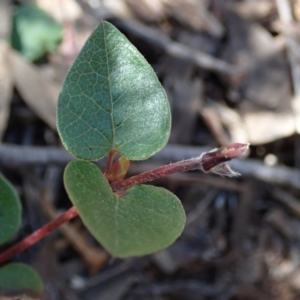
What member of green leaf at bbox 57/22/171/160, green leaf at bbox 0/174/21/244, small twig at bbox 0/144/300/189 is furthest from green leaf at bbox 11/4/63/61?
green leaf at bbox 57/22/171/160

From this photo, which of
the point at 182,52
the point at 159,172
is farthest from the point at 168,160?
the point at 159,172

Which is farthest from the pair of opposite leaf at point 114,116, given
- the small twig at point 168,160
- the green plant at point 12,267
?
the small twig at point 168,160

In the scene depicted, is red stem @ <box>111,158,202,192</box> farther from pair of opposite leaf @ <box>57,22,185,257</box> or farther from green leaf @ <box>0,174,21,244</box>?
green leaf @ <box>0,174,21,244</box>

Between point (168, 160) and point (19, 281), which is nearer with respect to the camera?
point (19, 281)

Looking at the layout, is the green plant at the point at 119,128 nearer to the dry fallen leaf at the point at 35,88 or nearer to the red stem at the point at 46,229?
the red stem at the point at 46,229

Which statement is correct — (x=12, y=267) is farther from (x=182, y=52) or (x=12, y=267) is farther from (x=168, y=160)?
(x=182, y=52)

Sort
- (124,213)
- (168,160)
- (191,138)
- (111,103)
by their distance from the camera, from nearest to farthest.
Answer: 1. (124,213)
2. (111,103)
3. (168,160)
4. (191,138)

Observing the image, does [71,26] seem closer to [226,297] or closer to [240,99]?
[240,99]
